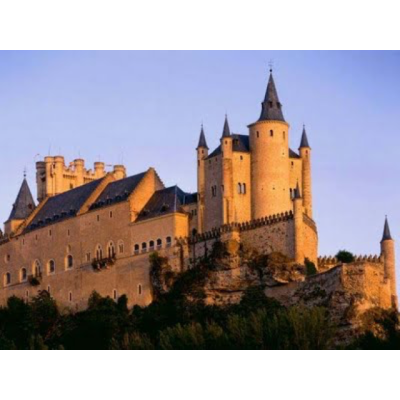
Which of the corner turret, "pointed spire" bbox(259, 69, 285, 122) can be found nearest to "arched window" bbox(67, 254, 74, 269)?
the corner turret

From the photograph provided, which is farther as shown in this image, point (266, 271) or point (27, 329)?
point (27, 329)

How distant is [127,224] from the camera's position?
10675 centimetres

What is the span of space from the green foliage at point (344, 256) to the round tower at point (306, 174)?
4.60 meters

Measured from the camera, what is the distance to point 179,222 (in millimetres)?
103250

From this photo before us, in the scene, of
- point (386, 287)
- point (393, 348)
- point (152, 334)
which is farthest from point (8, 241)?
point (393, 348)

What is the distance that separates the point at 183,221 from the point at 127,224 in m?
5.12

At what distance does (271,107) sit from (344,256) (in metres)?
11.6

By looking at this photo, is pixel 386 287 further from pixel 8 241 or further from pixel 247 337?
pixel 8 241

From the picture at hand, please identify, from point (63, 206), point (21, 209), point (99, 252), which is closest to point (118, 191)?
point (99, 252)

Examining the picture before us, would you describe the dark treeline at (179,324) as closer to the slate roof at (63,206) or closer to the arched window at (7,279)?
the arched window at (7,279)

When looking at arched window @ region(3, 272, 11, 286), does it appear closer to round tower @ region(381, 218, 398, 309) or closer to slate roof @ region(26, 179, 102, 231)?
slate roof @ region(26, 179, 102, 231)

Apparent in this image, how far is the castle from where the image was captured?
99.4 m

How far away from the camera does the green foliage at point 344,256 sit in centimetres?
10431

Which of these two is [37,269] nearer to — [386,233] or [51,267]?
[51,267]
